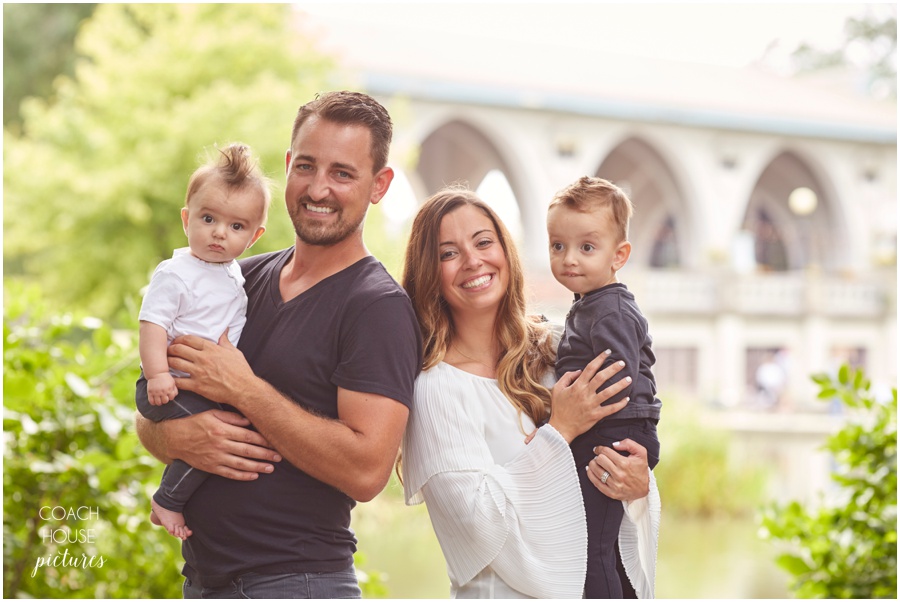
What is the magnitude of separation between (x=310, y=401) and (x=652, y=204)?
18.5 meters

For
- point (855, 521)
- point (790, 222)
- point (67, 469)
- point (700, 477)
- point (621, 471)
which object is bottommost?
point (700, 477)

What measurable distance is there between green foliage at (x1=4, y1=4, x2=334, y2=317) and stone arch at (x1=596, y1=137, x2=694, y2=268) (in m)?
8.49

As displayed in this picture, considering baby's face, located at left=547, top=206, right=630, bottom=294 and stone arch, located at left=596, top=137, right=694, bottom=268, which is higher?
stone arch, located at left=596, top=137, right=694, bottom=268

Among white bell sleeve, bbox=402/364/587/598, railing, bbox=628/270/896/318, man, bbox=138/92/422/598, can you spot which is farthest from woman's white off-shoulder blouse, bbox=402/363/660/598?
railing, bbox=628/270/896/318

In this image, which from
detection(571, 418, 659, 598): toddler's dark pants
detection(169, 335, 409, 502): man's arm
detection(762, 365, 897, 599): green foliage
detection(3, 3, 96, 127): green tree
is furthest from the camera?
detection(3, 3, 96, 127): green tree

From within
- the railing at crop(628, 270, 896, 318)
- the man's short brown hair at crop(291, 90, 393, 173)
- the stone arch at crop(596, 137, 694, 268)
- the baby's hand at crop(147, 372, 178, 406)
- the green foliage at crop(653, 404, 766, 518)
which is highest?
the stone arch at crop(596, 137, 694, 268)

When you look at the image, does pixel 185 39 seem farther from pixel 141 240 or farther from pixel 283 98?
pixel 141 240

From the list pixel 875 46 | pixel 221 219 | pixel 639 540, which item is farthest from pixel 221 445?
pixel 875 46

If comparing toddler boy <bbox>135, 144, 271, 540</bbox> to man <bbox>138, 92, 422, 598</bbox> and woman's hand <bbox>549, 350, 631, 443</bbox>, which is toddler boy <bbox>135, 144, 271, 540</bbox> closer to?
man <bbox>138, 92, 422, 598</bbox>

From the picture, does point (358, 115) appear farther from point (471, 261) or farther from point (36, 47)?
point (36, 47)

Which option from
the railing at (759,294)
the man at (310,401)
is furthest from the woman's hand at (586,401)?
the railing at (759,294)

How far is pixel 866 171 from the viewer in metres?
19.2

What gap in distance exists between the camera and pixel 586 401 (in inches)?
86.3

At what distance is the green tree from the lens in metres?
14.4
